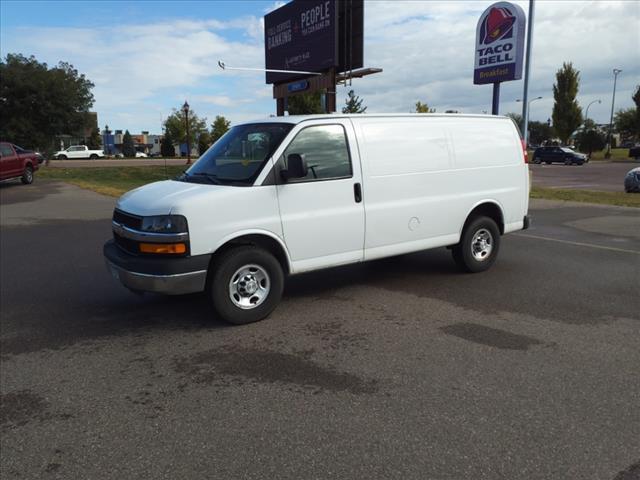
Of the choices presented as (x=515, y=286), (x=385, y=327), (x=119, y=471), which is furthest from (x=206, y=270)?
(x=515, y=286)

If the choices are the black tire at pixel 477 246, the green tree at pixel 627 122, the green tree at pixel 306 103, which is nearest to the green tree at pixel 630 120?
the green tree at pixel 627 122

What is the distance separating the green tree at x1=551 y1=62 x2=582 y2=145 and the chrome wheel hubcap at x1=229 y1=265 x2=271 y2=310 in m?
66.2

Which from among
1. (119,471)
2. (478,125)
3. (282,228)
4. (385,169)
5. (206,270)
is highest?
(478,125)

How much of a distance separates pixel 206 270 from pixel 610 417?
3391mm

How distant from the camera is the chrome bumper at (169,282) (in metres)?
4.83

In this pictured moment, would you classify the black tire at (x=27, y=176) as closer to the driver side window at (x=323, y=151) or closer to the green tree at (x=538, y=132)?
the driver side window at (x=323, y=151)

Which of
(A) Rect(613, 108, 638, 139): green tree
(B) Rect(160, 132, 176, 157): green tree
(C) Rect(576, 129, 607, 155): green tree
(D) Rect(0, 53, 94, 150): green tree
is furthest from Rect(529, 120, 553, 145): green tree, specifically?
(D) Rect(0, 53, 94, 150): green tree

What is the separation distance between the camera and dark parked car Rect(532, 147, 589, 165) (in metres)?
47.9

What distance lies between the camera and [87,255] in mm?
8945

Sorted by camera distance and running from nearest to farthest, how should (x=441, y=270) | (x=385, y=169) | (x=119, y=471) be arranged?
(x=119, y=471)
(x=385, y=169)
(x=441, y=270)

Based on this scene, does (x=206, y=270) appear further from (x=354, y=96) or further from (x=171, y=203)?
(x=354, y=96)

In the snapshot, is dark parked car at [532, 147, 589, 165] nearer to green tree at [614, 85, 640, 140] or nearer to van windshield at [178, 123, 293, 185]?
green tree at [614, 85, 640, 140]

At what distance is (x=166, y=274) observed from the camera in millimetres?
4816

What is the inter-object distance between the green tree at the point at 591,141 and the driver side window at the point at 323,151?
67.3 metres
